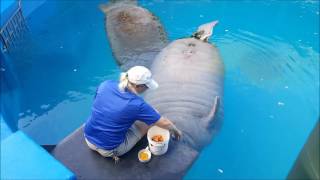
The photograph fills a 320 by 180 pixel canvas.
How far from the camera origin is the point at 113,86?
422cm

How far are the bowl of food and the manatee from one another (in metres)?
0.06

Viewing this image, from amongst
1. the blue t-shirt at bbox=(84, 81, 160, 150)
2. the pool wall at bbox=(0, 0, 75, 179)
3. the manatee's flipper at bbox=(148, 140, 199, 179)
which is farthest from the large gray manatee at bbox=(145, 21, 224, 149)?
the pool wall at bbox=(0, 0, 75, 179)

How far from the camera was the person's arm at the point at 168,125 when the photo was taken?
171 inches

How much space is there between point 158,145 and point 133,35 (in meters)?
3.26

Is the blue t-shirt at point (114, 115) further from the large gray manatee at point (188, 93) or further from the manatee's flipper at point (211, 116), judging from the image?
the manatee's flipper at point (211, 116)

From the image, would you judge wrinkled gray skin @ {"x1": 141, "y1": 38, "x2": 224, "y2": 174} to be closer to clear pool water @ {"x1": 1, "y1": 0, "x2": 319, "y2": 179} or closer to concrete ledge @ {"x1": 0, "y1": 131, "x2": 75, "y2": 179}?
clear pool water @ {"x1": 1, "y1": 0, "x2": 319, "y2": 179}

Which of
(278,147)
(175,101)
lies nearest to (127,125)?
(175,101)

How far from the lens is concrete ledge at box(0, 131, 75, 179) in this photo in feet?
11.8

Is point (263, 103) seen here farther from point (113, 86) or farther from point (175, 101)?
point (113, 86)

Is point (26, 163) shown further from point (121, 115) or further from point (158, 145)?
point (158, 145)

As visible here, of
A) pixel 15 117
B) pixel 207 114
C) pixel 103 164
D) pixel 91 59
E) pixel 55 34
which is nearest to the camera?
pixel 103 164

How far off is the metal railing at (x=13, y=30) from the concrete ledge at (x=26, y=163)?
3.96 metres

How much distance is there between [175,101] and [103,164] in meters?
1.42

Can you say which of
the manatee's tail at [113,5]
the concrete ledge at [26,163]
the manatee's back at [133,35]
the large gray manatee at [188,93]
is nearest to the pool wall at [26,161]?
the concrete ledge at [26,163]
